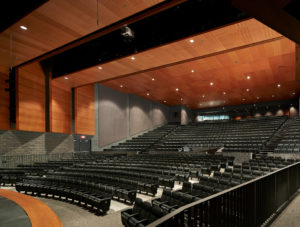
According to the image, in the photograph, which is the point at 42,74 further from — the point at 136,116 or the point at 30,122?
the point at 136,116

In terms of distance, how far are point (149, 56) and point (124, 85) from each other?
21.8ft

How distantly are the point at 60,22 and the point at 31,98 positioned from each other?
599cm

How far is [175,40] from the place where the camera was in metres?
8.28

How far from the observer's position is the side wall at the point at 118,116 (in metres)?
16.0

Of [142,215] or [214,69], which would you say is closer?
[142,215]

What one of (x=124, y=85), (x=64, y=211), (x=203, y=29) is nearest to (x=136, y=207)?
(x=64, y=211)

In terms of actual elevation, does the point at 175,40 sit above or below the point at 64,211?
above

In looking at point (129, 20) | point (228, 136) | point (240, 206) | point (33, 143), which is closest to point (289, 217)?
point (240, 206)

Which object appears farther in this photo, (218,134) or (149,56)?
(218,134)

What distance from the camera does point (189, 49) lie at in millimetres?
9109

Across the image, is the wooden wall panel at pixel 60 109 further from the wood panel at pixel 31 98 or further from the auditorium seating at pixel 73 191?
the auditorium seating at pixel 73 191

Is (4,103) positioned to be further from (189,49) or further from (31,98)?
(189,49)

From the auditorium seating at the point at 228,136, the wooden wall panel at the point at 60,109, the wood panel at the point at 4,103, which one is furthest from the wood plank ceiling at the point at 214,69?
the wood panel at the point at 4,103

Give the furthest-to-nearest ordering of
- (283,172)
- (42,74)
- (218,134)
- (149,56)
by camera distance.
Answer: (218,134), (42,74), (149,56), (283,172)
